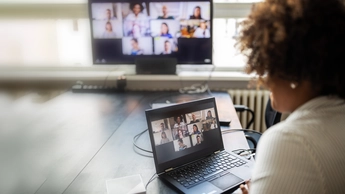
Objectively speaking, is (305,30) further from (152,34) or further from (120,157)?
(152,34)

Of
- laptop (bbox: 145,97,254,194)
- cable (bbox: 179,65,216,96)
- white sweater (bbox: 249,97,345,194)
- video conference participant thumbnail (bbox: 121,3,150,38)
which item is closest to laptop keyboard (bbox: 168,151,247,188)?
laptop (bbox: 145,97,254,194)

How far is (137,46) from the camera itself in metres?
2.50

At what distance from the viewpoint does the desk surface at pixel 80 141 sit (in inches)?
46.5

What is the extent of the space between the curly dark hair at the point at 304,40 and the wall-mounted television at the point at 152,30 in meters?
1.65

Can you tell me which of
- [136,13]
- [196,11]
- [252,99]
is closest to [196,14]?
[196,11]

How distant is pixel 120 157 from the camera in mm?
1360

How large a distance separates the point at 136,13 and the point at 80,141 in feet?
4.02

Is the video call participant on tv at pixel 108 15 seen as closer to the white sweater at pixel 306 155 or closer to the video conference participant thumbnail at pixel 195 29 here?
the video conference participant thumbnail at pixel 195 29

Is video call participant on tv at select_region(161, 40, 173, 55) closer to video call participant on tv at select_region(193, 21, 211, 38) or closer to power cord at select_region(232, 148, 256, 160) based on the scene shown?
video call participant on tv at select_region(193, 21, 211, 38)

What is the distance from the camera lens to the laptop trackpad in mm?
1104

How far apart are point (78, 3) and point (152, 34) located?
0.68 metres

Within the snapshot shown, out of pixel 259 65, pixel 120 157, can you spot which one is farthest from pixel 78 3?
pixel 259 65

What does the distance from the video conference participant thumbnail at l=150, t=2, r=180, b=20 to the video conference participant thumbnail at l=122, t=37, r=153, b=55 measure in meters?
0.18

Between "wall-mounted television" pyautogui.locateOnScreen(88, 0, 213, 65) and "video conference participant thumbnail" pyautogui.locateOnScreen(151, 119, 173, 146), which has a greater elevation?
"wall-mounted television" pyautogui.locateOnScreen(88, 0, 213, 65)
